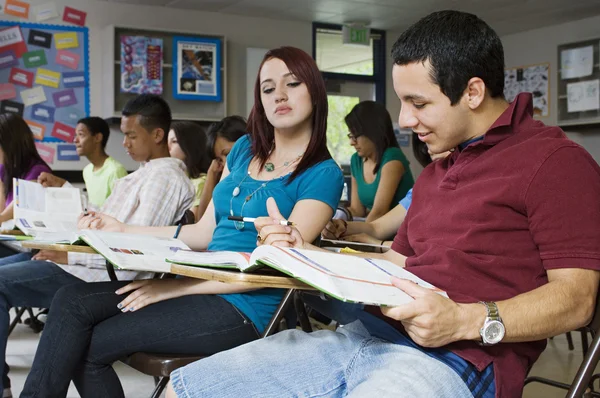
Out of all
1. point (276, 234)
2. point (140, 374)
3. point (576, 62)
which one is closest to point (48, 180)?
point (140, 374)

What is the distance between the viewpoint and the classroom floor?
303 centimetres

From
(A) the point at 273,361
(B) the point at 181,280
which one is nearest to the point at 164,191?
(B) the point at 181,280

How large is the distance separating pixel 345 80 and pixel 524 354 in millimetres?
8390

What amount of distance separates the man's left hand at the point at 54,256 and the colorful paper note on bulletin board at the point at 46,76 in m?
5.43

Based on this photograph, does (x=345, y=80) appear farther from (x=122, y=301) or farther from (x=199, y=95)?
(x=122, y=301)

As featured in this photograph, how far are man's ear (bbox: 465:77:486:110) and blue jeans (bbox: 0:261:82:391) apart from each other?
5.50 ft

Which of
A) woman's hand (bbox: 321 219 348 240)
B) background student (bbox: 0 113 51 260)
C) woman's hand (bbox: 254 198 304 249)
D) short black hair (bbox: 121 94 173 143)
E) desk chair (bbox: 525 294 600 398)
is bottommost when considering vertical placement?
desk chair (bbox: 525 294 600 398)

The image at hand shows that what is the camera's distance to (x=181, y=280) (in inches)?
70.8

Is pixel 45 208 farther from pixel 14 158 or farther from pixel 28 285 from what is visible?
pixel 14 158

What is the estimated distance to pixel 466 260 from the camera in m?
1.23

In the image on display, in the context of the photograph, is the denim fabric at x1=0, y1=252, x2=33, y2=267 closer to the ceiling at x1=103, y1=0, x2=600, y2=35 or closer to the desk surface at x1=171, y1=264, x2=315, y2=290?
the desk surface at x1=171, y1=264, x2=315, y2=290

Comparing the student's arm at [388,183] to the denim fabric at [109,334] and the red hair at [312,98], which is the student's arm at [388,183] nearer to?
the red hair at [312,98]

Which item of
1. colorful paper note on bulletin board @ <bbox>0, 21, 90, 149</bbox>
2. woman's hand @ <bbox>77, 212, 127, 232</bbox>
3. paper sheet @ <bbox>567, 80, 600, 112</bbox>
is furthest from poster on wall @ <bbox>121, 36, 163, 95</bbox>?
woman's hand @ <bbox>77, 212, 127, 232</bbox>

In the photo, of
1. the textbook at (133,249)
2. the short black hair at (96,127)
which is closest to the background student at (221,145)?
the short black hair at (96,127)
